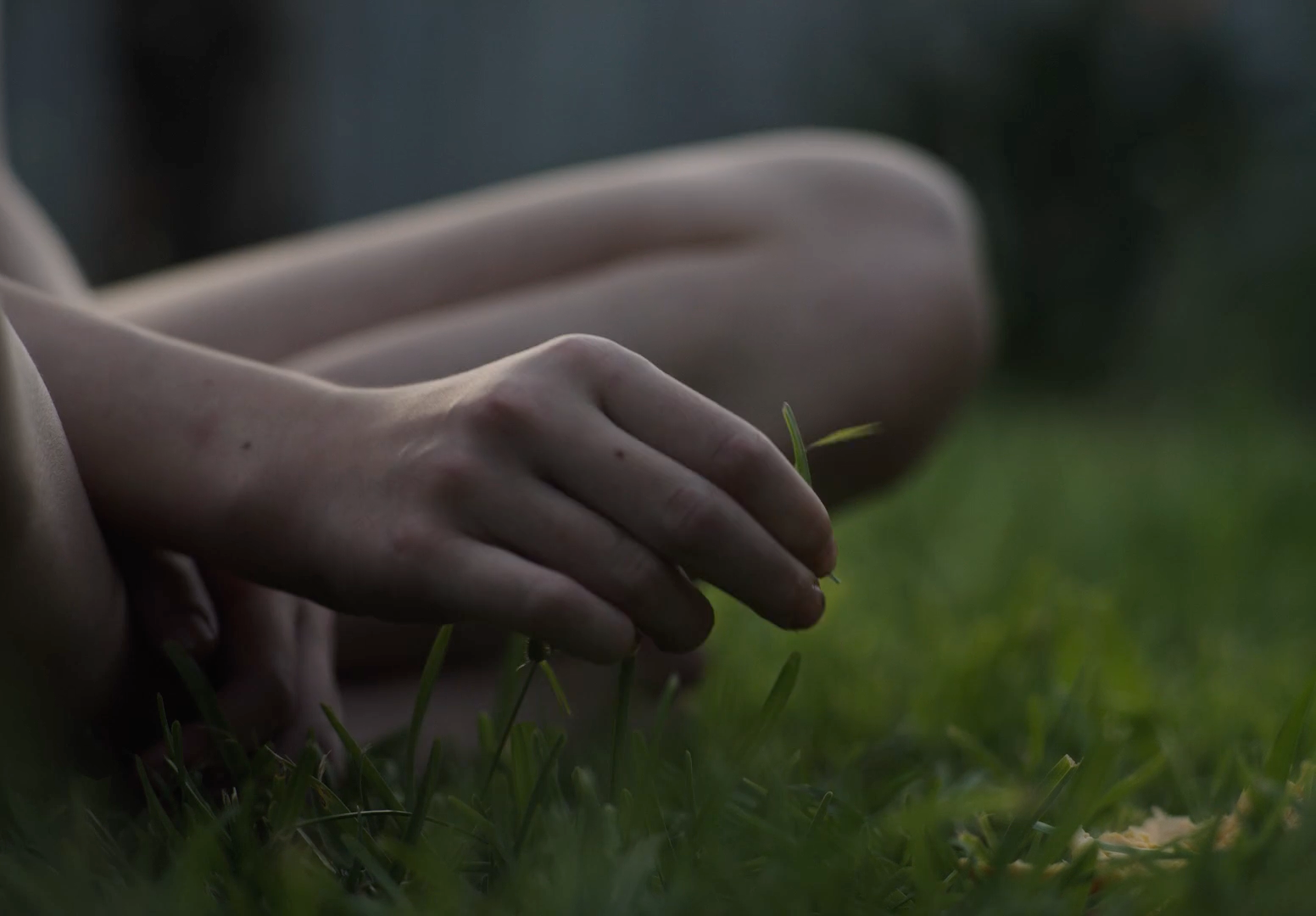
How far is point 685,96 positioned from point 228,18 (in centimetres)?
286

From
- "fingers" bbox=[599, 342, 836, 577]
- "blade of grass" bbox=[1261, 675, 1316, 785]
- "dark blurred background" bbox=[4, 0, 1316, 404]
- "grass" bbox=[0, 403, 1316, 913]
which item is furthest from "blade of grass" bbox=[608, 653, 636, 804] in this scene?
"dark blurred background" bbox=[4, 0, 1316, 404]

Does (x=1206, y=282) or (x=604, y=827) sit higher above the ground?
(x=604, y=827)

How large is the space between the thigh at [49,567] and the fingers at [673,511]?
0.22 m

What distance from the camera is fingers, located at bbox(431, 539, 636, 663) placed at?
60cm

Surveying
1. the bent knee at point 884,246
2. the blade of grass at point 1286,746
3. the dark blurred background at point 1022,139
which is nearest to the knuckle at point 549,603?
the blade of grass at point 1286,746

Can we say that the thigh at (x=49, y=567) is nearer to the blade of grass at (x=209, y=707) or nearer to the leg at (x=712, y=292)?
the blade of grass at (x=209, y=707)

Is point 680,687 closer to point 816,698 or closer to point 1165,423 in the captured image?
point 816,698

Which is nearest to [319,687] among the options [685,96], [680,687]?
[680,687]

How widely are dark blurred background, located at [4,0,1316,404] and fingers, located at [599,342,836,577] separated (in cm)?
348

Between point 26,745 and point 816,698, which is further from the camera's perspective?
point 816,698

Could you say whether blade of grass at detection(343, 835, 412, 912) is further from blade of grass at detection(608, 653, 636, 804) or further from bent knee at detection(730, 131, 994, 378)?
bent knee at detection(730, 131, 994, 378)

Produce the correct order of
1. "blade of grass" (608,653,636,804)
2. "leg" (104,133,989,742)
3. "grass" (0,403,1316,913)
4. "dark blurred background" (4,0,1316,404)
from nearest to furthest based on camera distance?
"grass" (0,403,1316,913)
"blade of grass" (608,653,636,804)
"leg" (104,133,989,742)
"dark blurred background" (4,0,1316,404)

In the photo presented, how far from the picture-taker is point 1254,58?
15.7 feet

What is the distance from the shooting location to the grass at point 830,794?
0.56 m
